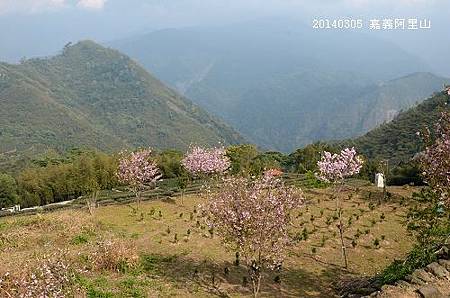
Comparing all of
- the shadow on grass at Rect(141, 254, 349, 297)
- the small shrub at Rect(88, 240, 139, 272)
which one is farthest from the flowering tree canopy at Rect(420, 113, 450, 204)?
the small shrub at Rect(88, 240, 139, 272)

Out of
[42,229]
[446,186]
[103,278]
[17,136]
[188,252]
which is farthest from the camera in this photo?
[17,136]

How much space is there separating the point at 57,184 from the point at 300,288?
60.2 m

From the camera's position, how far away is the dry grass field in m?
17.8

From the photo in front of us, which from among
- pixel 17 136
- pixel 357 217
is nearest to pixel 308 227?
pixel 357 217

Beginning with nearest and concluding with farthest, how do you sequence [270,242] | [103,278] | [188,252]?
1. [270,242]
2. [103,278]
3. [188,252]

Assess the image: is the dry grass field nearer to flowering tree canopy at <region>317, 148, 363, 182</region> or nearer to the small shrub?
the small shrub

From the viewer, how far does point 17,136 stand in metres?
177

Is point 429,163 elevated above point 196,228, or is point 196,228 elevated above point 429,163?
point 429,163

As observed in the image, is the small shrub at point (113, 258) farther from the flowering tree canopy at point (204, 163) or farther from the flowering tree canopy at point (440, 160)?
the flowering tree canopy at point (204, 163)

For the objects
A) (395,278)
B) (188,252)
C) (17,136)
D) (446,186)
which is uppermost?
(446,186)

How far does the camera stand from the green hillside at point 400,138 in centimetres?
9894

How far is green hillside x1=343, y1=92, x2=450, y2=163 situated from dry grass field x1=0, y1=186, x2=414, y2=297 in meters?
69.9

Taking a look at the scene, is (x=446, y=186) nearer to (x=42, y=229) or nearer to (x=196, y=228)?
(x=196, y=228)

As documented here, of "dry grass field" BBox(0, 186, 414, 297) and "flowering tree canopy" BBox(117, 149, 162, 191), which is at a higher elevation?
"flowering tree canopy" BBox(117, 149, 162, 191)
